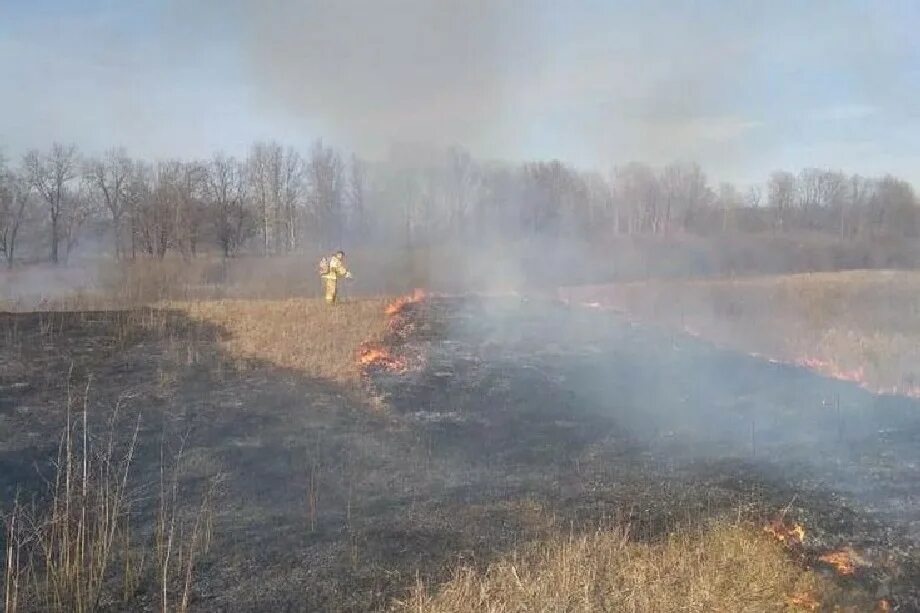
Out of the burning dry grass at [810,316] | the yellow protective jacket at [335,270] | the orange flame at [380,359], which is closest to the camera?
the orange flame at [380,359]

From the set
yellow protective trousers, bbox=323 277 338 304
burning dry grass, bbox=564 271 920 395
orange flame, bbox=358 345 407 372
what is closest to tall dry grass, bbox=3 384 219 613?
orange flame, bbox=358 345 407 372

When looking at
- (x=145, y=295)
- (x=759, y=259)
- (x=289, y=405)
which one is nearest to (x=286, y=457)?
(x=289, y=405)

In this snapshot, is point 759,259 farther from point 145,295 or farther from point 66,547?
point 66,547

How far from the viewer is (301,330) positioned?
15.7 m

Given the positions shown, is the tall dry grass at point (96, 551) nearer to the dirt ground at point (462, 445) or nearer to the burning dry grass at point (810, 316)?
the dirt ground at point (462, 445)

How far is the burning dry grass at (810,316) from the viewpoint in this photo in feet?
49.9

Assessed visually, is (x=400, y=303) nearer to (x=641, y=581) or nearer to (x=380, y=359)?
(x=380, y=359)

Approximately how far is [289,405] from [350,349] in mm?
3284

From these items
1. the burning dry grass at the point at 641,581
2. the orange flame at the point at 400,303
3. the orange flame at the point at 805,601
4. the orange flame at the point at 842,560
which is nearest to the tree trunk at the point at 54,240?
the orange flame at the point at 400,303

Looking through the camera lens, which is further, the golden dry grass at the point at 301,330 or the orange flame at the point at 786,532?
the golden dry grass at the point at 301,330

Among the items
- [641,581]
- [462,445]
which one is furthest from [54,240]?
[641,581]

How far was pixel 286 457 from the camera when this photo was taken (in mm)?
9195

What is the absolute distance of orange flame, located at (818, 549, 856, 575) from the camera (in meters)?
6.01

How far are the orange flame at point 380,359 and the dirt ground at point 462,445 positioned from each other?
8.9 inches
